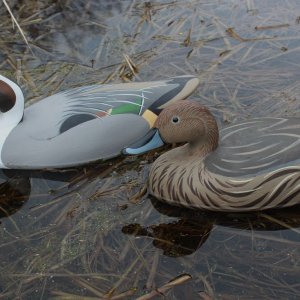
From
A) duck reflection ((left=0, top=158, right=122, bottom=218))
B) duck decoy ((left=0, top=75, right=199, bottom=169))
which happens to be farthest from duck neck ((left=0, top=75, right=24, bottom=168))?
duck reflection ((left=0, top=158, right=122, bottom=218))

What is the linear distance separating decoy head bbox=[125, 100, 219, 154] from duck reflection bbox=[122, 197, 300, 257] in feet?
1.52

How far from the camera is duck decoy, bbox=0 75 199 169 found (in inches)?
171

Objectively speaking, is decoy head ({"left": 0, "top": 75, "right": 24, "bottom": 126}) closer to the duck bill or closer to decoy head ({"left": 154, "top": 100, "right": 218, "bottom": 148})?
the duck bill

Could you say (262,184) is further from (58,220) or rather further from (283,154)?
(58,220)

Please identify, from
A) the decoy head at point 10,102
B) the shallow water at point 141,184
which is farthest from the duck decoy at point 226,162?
the decoy head at point 10,102

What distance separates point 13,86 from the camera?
178 inches

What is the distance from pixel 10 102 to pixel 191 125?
1510 mm

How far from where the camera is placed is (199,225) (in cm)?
385

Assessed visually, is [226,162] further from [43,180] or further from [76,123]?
[43,180]

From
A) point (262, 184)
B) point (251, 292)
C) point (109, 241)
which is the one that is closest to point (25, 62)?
point (109, 241)

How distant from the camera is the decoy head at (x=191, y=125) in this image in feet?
12.5

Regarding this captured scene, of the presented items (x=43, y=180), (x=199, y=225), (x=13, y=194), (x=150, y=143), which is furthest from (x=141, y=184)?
(x=13, y=194)

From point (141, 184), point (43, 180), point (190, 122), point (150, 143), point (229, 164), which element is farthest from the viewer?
point (43, 180)

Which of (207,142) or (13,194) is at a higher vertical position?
(207,142)
